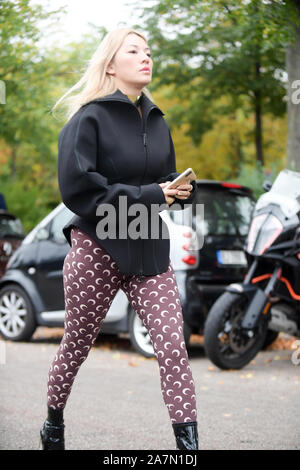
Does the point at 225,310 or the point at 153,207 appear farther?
the point at 225,310

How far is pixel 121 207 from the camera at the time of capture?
3199 millimetres

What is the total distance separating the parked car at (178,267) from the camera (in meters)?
7.53

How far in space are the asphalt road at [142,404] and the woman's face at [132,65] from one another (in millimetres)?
1889

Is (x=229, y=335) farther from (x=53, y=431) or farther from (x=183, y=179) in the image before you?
(x=183, y=179)

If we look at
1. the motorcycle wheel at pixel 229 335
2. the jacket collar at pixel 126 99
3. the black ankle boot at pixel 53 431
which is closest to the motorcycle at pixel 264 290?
the motorcycle wheel at pixel 229 335

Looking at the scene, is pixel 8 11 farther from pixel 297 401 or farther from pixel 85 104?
pixel 297 401

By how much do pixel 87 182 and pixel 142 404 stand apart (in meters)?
2.70

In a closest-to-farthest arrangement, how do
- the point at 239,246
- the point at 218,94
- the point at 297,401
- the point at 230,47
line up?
the point at 297,401 < the point at 239,246 < the point at 230,47 < the point at 218,94

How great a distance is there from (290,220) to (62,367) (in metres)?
3.76

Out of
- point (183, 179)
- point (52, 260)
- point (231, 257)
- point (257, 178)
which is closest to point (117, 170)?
point (183, 179)

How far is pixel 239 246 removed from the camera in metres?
7.92

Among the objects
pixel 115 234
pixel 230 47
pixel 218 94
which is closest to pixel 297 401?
pixel 115 234

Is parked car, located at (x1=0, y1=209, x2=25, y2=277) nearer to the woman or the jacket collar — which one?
the woman
